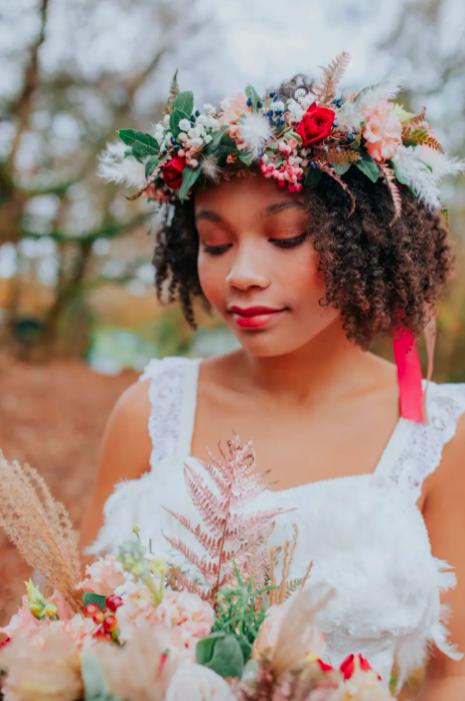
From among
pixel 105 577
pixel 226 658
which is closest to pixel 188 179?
pixel 105 577

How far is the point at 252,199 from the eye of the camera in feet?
5.37

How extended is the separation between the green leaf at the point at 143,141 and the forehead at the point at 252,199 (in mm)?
218

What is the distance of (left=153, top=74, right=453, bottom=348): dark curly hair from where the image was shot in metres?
1.67

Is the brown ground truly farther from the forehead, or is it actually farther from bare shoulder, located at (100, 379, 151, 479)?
the forehead

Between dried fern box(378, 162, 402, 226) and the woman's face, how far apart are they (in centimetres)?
20

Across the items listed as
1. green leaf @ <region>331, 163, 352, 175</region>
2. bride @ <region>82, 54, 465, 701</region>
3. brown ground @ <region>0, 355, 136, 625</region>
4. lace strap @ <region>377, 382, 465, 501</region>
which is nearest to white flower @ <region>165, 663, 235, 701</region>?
bride @ <region>82, 54, 465, 701</region>

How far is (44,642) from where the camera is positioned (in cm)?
99

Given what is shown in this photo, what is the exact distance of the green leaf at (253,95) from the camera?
1708mm

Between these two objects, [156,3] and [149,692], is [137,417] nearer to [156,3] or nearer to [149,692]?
[149,692]

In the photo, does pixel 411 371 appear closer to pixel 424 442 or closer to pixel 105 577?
pixel 424 442

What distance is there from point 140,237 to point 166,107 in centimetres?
1005

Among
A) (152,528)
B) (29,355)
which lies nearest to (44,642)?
(152,528)

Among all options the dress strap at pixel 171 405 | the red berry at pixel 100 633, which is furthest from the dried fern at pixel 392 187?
the red berry at pixel 100 633

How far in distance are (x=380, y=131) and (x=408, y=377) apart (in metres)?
0.62
